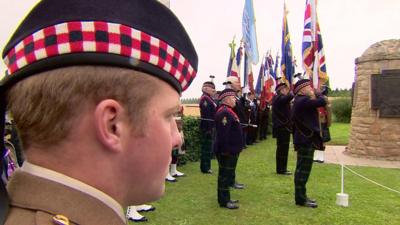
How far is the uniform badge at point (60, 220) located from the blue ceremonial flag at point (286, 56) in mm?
9392

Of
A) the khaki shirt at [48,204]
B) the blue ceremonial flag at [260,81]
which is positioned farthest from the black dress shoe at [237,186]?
the blue ceremonial flag at [260,81]

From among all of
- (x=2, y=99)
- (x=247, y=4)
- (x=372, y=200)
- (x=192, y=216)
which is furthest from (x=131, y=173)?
(x=247, y=4)

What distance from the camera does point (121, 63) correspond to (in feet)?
2.68

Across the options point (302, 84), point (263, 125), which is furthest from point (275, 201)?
point (263, 125)

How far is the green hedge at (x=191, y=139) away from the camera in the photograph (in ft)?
33.0

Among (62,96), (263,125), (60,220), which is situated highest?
(62,96)

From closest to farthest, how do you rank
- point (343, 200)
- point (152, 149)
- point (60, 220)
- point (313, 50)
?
point (60, 220) < point (152, 149) < point (343, 200) < point (313, 50)

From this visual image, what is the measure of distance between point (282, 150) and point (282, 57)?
2.86m

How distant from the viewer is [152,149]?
2.81 ft

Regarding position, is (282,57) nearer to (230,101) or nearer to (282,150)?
(282,150)

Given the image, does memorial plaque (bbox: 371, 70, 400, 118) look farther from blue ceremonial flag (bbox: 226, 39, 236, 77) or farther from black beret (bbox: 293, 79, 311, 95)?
black beret (bbox: 293, 79, 311, 95)

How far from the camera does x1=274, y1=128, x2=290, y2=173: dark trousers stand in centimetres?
920

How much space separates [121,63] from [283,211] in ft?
19.1

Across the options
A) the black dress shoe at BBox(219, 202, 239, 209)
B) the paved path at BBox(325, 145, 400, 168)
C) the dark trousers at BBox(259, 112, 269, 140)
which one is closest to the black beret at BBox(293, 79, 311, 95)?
the black dress shoe at BBox(219, 202, 239, 209)
